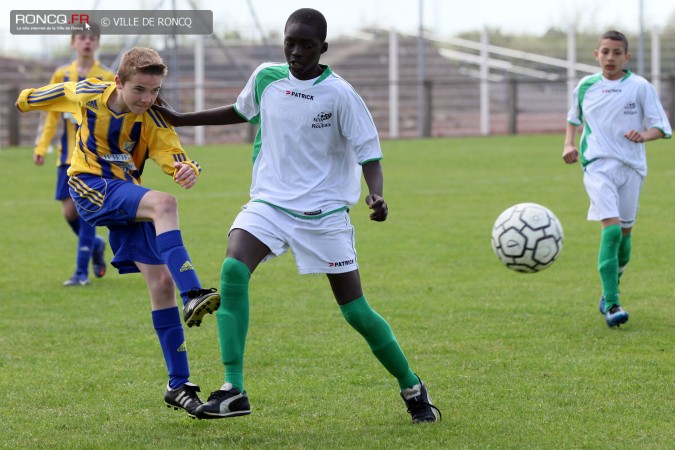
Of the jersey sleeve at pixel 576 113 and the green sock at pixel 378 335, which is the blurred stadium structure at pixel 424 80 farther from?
the green sock at pixel 378 335

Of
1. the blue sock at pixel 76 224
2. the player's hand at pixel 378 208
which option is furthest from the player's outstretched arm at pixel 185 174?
the blue sock at pixel 76 224

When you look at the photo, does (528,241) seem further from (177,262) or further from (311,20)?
(177,262)

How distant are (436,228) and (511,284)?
3622 mm

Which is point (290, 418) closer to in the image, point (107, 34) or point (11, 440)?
point (11, 440)

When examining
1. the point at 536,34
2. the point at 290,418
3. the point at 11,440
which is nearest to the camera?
the point at 11,440

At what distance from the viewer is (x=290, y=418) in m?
4.91

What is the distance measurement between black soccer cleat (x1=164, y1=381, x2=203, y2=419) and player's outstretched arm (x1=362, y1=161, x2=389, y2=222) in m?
1.12

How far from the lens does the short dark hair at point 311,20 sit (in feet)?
15.2

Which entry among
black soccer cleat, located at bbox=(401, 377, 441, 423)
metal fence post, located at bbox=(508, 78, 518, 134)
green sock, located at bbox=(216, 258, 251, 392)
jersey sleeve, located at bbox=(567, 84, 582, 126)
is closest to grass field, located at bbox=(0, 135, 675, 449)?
black soccer cleat, located at bbox=(401, 377, 441, 423)

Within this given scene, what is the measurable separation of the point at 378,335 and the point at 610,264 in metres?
2.92

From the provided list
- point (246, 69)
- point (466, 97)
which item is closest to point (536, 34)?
point (466, 97)

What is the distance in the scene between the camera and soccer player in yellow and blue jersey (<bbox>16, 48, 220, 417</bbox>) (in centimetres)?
475

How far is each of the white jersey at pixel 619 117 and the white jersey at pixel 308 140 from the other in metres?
A: 3.25

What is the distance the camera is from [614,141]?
7570mm
